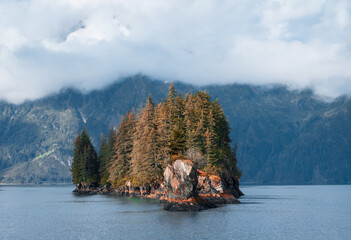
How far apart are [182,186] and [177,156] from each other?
8889mm

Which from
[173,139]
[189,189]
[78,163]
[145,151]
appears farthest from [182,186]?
[78,163]

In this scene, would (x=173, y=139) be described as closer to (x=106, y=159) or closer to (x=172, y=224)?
(x=172, y=224)

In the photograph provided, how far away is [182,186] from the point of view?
319ft

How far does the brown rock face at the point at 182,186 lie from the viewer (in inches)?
3834

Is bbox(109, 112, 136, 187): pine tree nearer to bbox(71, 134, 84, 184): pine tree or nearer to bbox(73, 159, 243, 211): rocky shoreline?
bbox(71, 134, 84, 184): pine tree

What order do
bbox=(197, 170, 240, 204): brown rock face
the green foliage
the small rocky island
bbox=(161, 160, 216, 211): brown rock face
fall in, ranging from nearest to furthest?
bbox=(161, 160, 216, 211): brown rock face, the small rocky island, bbox=(197, 170, 240, 204): brown rock face, the green foliage

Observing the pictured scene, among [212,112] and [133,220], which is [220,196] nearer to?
[212,112]

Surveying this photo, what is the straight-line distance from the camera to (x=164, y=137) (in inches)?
5231

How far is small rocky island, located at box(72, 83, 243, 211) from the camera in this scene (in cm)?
10000

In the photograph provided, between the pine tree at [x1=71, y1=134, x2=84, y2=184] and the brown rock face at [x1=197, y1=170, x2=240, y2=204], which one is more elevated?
the pine tree at [x1=71, y1=134, x2=84, y2=184]

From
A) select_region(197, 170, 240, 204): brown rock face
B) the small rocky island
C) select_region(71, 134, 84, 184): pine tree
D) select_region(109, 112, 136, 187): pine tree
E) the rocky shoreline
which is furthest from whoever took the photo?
select_region(71, 134, 84, 184): pine tree

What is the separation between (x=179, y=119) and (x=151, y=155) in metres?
14.2

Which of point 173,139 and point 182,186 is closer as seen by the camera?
point 182,186

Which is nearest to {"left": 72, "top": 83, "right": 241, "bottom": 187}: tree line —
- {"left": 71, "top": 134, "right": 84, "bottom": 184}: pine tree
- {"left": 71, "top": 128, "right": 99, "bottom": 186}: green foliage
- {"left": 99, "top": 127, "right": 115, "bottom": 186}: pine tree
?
{"left": 99, "top": 127, "right": 115, "bottom": 186}: pine tree
